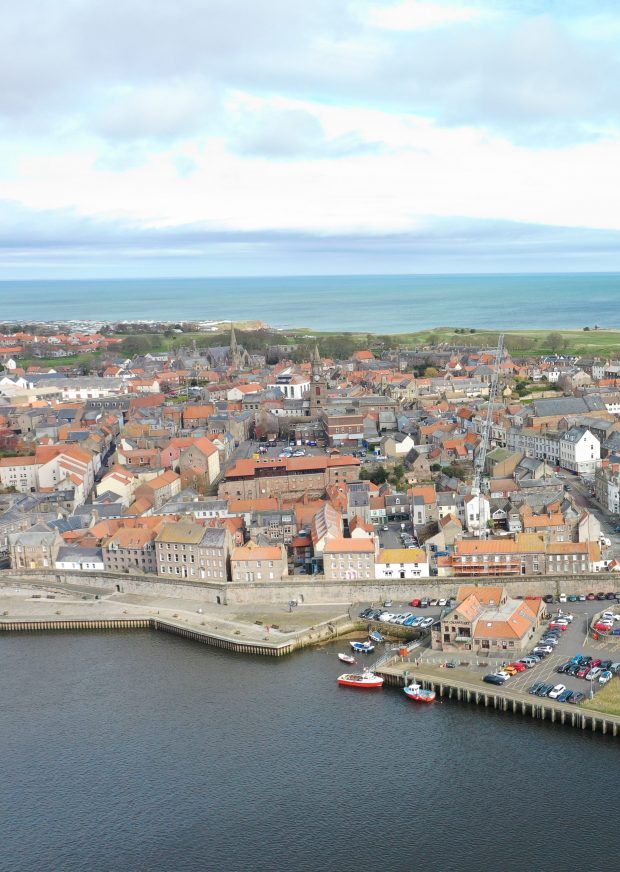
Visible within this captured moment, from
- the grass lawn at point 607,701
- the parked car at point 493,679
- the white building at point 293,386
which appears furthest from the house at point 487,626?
the white building at point 293,386

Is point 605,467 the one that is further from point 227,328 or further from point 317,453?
point 227,328

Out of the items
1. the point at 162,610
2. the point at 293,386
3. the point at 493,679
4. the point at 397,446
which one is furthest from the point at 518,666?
the point at 293,386

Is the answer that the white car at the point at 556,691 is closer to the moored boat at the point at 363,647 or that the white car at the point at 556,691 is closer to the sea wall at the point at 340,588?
the moored boat at the point at 363,647

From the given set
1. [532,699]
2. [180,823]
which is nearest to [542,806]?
[532,699]

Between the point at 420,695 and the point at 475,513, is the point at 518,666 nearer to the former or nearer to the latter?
the point at 420,695

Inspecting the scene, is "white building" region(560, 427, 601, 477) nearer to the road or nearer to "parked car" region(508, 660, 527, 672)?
the road

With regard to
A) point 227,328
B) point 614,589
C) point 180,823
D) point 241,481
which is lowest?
point 180,823
